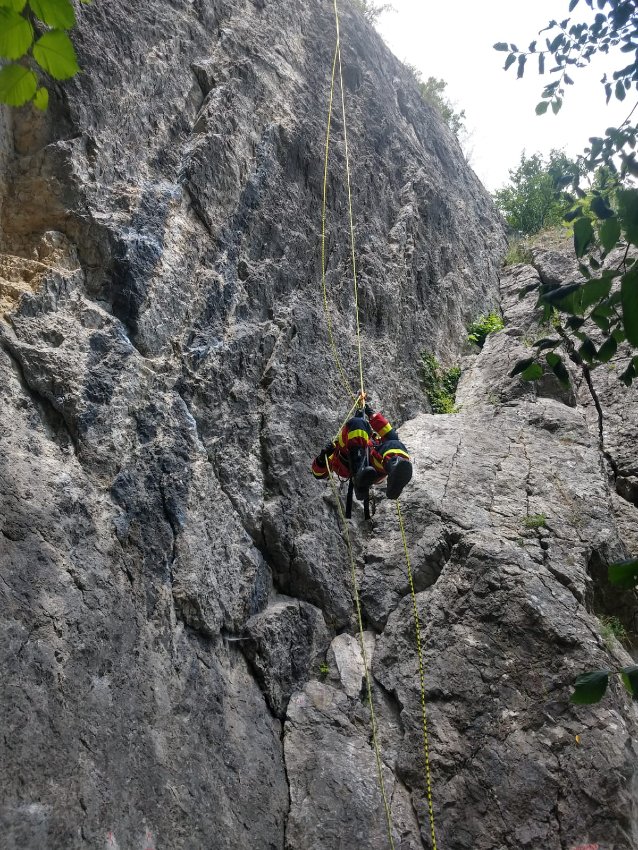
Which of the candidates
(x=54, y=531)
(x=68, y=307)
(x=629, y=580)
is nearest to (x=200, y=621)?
(x=54, y=531)

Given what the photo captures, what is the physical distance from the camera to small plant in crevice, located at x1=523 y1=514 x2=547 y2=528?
6289 mm

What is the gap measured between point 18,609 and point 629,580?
3.26 m

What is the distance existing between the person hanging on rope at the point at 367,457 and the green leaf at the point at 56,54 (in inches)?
163

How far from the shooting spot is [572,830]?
4535 mm

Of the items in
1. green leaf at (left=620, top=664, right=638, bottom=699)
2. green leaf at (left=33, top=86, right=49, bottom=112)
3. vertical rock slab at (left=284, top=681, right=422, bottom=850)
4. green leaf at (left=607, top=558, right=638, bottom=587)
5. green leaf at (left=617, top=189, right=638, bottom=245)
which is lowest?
vertical rock slab at (left=284, top=681, right=422, bottom=850)

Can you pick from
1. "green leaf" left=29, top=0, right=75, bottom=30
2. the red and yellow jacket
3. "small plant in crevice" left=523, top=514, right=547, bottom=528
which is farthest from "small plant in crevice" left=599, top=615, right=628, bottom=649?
"green leaf" left=29, top=0, right=75, bottom=30

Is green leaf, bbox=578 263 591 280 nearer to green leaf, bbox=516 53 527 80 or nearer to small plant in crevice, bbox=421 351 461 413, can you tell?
green leaf, bbox=516 53 527 80

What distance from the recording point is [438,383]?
8812 millimetres

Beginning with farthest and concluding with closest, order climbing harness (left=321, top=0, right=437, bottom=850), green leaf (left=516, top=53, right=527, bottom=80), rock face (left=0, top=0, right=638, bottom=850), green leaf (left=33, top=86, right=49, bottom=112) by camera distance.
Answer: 1. climbing harness (left=321, top=0, right=437, bottom=850)
2. rock face (left=0, top=0, right=638, bottom=850)
3. green leaf (left=516, top=53, right=527, bottom=80)
4. green leaf (left=33, top=86, right=49, bottom=112)

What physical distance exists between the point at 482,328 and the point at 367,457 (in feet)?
18.6

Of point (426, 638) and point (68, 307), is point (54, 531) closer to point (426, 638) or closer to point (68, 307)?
point (68, 307)

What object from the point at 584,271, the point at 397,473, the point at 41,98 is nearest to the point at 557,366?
the point at 584,271

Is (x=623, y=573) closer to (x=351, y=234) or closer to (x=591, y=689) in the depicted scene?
(x=591, y=689)

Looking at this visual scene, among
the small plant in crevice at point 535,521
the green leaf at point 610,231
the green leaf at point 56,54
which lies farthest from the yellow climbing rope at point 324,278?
the green leaf at point 56,54
